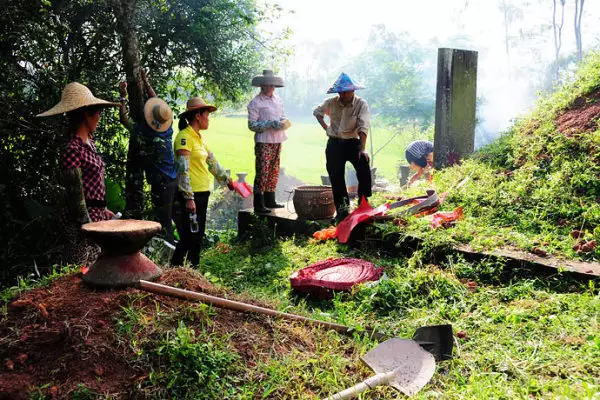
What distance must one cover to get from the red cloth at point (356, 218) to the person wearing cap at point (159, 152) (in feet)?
7.15

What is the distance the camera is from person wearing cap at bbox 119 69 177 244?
6.71 metres

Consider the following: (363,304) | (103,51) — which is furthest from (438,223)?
(103,51)

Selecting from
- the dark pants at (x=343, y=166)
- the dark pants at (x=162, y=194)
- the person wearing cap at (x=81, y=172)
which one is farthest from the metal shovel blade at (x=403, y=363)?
the dark pants at (x=162, y=194)

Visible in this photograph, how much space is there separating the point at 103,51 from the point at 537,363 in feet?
21.1

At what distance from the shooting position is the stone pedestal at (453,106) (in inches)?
362

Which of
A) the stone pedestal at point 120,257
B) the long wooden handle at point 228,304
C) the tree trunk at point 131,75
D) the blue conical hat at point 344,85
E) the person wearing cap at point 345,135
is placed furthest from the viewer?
the person wearing cap at point 345,135

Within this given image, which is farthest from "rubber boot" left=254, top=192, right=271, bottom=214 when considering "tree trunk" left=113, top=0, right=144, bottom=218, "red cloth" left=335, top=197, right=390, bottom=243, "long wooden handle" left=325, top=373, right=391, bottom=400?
"long wooden handle" left=325, top=373, right=391, bottom=400

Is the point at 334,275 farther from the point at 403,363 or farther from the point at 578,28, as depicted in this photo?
the point at 578,28

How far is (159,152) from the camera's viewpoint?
271 inches

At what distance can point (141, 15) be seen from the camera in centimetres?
800

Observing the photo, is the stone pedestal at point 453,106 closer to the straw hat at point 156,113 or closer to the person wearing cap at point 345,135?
the person wearing cap at point 345,135

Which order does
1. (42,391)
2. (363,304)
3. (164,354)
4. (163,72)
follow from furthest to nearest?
(163,72), (363,304), (164,354), (42,391)

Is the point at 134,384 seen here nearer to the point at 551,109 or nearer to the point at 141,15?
the point at 141,15

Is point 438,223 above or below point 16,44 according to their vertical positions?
below
